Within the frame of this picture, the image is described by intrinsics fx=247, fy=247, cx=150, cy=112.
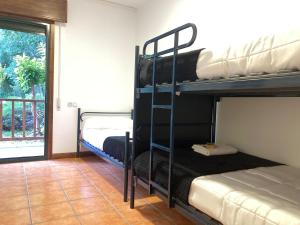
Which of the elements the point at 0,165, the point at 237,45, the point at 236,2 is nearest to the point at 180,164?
the point at 237,45

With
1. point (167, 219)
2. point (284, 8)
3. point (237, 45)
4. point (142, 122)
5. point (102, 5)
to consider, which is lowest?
point (167, 219)

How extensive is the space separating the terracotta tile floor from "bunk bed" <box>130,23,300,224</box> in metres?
0.26

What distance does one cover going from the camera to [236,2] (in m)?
2.73

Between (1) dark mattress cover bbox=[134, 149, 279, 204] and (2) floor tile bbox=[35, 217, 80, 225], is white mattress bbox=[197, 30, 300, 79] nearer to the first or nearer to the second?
(1) dark mattress cover bbox=[134, 149, 279, 204]

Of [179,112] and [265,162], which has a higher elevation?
[179,112]

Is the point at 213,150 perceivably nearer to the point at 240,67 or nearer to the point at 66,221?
the point at 240,67

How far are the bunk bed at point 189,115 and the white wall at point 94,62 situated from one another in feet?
6.68

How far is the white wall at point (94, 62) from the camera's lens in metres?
4.06

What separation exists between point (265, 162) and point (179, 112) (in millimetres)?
990

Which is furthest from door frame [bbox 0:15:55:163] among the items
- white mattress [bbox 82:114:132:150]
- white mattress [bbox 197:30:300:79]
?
white mattress [bbox 197:30:300:79]

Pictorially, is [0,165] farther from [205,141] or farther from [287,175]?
[287,175]

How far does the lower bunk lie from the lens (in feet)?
3.98

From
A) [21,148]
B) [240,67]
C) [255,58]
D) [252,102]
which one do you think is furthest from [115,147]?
[21,148]

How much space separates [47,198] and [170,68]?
1785 mm
